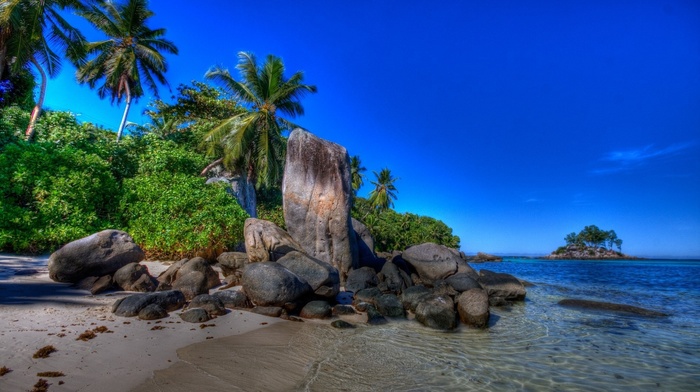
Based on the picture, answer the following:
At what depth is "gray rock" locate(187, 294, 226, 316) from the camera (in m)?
7.02

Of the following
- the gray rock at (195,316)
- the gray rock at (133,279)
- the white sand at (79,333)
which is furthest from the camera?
the gray rock at (133,279)

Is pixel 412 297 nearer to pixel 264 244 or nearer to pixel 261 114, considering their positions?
pixel 264 244

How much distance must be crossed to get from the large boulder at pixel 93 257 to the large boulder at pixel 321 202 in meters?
5.73

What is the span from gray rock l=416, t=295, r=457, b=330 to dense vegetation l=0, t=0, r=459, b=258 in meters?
7.89

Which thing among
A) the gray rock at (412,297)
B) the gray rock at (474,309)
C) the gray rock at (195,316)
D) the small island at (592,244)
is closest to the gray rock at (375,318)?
the gray rock at (412,297)

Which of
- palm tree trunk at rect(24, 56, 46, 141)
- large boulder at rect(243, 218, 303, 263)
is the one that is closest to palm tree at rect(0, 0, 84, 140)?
palm tree trunk at rect(24, 56, 46, 141)

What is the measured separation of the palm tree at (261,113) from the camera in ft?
67.6

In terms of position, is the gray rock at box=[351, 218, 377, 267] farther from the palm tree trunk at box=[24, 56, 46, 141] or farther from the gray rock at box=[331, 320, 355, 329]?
the palm tree trunk at box=[24, 56, 46, 141]

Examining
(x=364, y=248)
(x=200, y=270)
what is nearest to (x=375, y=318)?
(x=200, y=270)

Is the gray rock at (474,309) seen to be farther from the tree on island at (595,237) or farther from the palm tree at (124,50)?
the tree on island at (595,237)

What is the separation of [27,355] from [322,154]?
10520mm

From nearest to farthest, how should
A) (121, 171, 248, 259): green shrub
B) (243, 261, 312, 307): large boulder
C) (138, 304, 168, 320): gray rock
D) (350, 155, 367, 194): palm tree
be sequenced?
1. (138, 304, 168, 320): gray rock
2. (243, 261, 312, 307): large boulder
3. (121, 171, 248, 259): green shrub
4. (350, 155, 367, 194): palm tree

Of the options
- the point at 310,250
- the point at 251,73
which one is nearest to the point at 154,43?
the point at 251,73

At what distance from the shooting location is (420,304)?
28.6 ft
